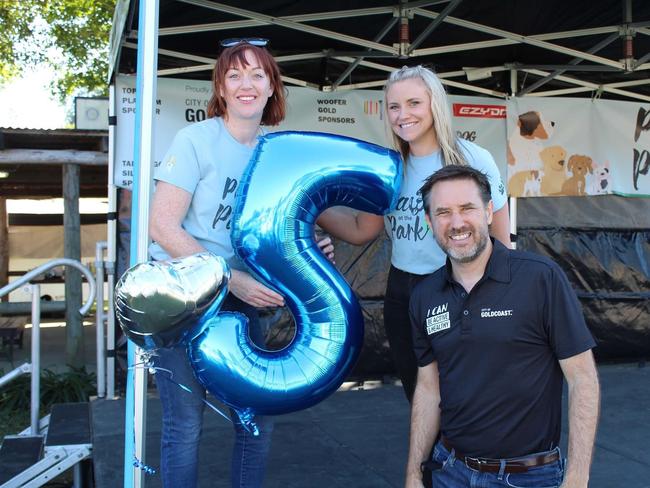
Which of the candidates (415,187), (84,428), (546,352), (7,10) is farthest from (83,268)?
(7,10)

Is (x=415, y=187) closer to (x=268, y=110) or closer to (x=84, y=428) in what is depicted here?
(x=268, y=110)

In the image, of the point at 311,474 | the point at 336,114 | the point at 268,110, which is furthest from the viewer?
the point at 336,114

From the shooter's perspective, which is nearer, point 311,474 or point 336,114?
point 311,474

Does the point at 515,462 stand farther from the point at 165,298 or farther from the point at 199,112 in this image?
the point at 199,112

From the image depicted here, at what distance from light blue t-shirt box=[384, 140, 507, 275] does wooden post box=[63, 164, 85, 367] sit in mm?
4552

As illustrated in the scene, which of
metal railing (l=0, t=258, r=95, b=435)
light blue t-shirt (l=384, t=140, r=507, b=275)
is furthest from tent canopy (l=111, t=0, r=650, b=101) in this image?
light blue t-shirt (l=384, t=140, r=507, b=275)

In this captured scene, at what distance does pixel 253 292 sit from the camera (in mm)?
1903

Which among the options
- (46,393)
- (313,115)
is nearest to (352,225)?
(313,115)

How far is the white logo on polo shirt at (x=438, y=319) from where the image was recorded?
183 centimetres

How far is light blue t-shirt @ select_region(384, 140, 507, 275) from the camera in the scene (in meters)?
2.10

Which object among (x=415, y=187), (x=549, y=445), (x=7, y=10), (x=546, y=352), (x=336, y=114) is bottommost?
(x=549, y=445)

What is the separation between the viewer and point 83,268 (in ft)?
13.4

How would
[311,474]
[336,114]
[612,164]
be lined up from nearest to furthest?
[311,474], [336,114], [612,164]

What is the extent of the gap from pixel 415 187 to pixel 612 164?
410cm
